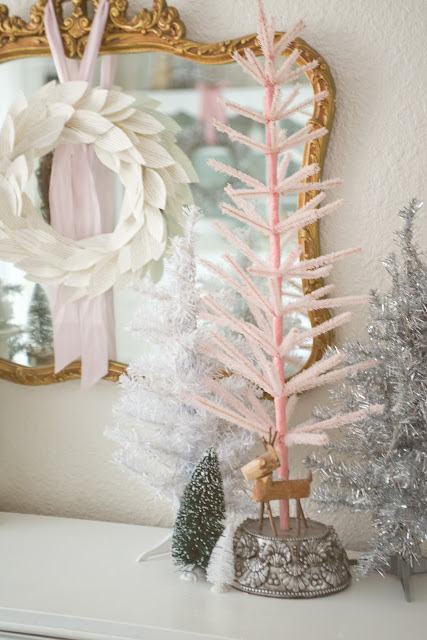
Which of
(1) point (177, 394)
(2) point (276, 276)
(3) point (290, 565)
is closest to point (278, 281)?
Result: (2) point (276, 276)

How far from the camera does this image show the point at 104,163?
4.75 feet

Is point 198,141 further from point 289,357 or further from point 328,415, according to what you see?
point 328,415

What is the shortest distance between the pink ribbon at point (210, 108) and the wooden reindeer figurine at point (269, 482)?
24.8 inches

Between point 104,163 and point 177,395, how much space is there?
21.2 inches

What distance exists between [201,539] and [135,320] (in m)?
0.38

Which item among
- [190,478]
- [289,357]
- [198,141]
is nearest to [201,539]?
[190,478]

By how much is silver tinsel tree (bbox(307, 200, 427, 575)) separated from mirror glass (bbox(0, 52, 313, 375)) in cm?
21

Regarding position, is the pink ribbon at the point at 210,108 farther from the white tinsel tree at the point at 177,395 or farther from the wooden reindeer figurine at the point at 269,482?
the wooden reindeer figurine at the point at 269,482

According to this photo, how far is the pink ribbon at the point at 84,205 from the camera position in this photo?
1451 millimetres

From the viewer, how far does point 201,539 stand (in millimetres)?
1149

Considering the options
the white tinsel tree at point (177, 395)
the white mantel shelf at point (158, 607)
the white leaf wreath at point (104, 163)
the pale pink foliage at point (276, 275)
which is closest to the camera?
the white mantel shelf at point (158, 607)

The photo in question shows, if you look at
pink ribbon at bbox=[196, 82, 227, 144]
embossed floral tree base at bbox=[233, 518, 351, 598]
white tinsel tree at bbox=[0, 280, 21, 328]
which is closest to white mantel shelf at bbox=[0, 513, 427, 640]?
embossed floral tree base at bbox=[233, 518, 351, 598]

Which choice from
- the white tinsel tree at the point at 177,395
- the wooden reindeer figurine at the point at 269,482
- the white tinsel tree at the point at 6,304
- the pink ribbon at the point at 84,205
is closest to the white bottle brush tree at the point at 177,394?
the white tinsel tree at the point at 177,395

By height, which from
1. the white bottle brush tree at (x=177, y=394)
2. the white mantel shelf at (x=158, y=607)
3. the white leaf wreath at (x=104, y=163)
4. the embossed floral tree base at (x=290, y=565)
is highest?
the white leaf wreath at (x=104, y=163)
